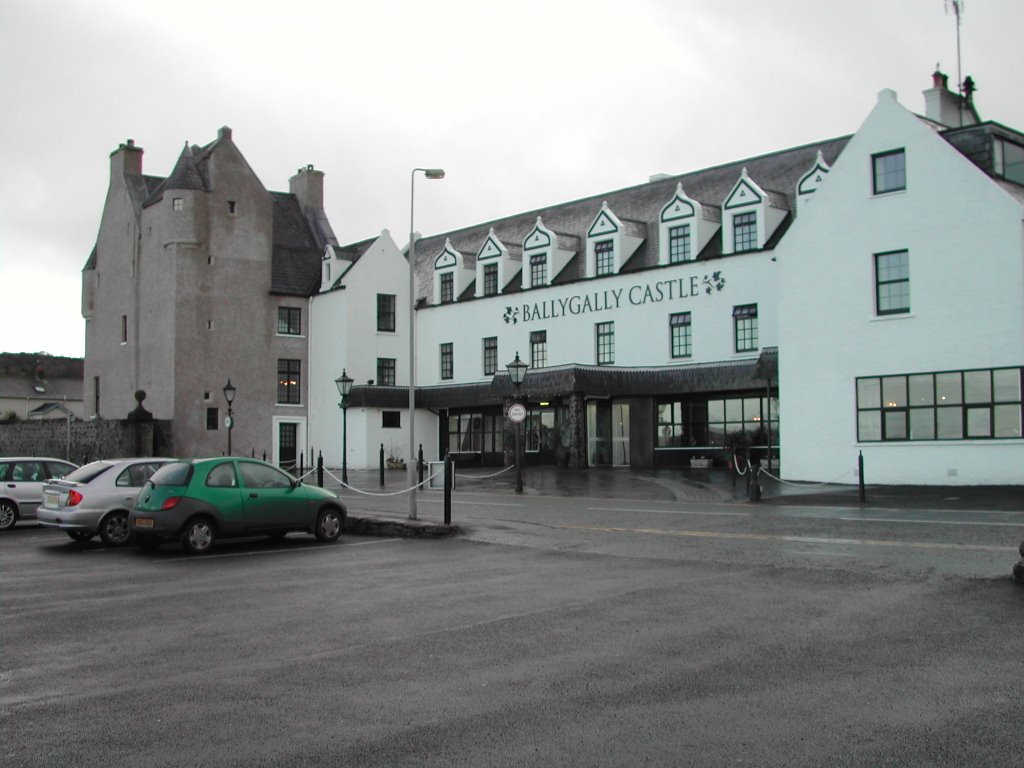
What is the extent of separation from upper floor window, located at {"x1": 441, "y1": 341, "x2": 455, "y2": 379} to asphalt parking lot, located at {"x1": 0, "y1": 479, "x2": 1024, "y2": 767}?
36376 mm

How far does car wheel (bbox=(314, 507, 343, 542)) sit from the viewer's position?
58.4 ft

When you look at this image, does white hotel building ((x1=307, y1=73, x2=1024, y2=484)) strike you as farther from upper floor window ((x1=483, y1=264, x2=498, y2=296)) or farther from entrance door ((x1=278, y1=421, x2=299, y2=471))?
entrance door ((x1=278, y1=421, x2=299, y2=471))

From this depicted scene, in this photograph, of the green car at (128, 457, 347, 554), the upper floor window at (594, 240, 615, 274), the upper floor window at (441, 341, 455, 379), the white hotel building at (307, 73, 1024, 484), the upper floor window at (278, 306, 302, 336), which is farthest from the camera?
the upper floor window at (278, 306, 302, 336)

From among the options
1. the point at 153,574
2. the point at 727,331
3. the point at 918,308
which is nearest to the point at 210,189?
the point at 727,331

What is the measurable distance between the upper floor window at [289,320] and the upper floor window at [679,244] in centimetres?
2202

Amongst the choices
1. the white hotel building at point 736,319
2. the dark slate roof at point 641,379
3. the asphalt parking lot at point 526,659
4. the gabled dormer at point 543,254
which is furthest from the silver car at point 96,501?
the gabled dormer at point 543,254

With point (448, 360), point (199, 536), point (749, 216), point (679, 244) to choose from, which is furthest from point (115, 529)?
point (448, 360)

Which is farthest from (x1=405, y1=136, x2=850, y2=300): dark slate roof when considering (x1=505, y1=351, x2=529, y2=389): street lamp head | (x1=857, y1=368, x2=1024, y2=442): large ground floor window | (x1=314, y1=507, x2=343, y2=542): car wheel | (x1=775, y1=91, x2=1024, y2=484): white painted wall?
(x1=314, y1=507, x2=343, y2=542): car wheel

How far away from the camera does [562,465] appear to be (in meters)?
42.0

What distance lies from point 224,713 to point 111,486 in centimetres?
1248

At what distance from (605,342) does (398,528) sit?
1041 inches

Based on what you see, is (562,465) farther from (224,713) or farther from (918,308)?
(224,713)

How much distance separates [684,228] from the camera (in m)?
41.1

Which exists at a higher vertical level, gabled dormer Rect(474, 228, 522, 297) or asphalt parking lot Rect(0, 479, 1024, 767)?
gabled dormer Rect(474, 228, 522, 297)
